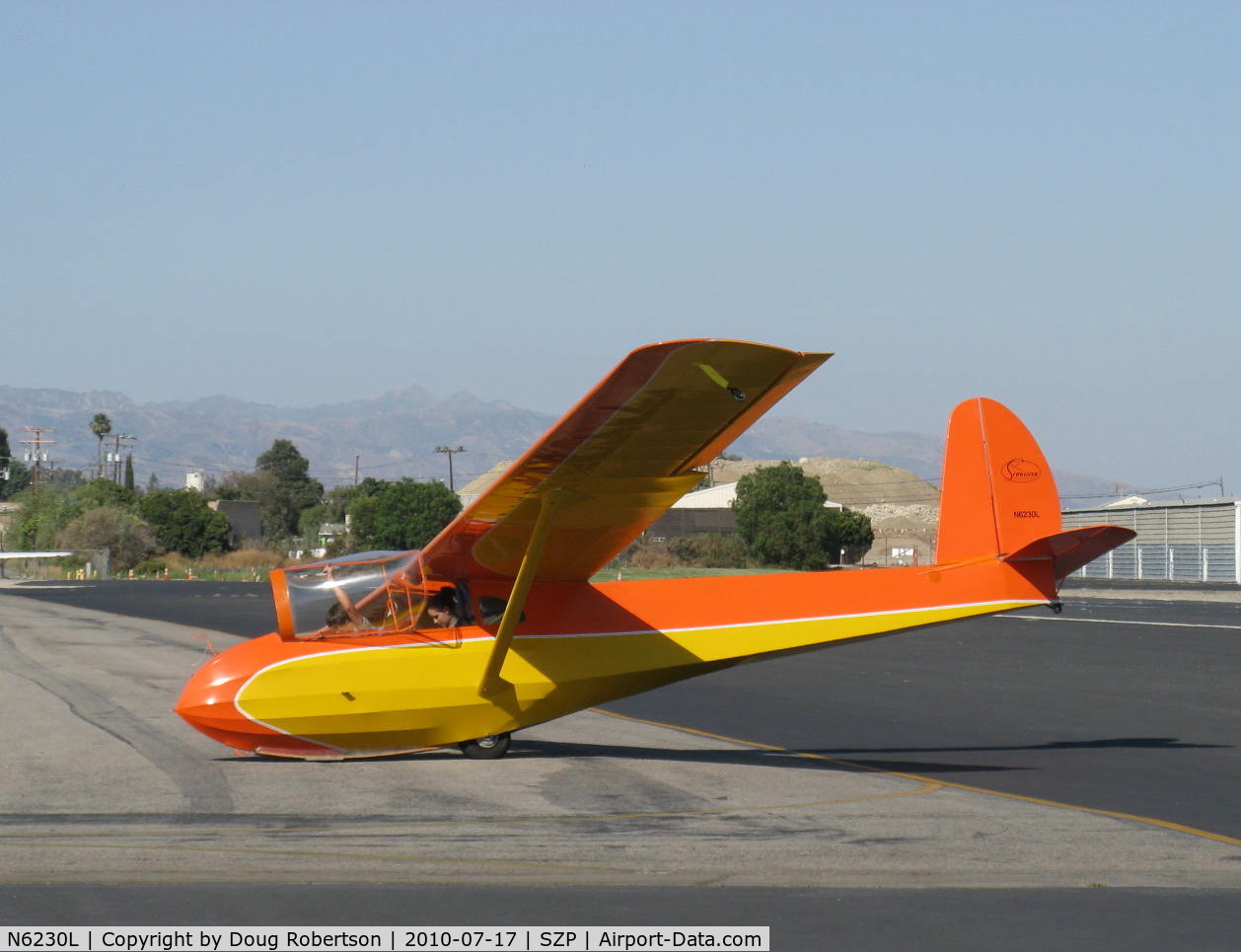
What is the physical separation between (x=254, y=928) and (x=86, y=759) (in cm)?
630

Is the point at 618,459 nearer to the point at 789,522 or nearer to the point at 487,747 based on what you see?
the point at 487,747

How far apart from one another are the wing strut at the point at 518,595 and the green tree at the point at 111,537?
3525 inches

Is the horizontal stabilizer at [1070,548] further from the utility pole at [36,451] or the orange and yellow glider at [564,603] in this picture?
the utility pole at [36,451]

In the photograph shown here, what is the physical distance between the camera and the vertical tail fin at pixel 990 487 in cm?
1278

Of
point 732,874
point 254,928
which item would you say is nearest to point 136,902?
point 254,928

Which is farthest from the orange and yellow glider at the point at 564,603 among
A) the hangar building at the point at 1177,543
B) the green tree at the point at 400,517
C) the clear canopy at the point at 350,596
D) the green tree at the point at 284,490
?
the green tree at the point at 284,490

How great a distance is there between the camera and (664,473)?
1013 cm

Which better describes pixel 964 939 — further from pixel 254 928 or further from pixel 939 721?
pixel 939 721

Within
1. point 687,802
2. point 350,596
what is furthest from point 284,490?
point 687,802

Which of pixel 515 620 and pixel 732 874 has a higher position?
pixel 515 620

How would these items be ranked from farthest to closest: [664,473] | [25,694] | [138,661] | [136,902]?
1. [138,661]
2. [25,694]
3. [664,473]
4. [136,902]

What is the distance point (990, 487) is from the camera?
12820mm

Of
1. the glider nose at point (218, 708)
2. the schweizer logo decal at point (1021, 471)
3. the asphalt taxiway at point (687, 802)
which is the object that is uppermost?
the schweizer logo decal at point (1021, 471)

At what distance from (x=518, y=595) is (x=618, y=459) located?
1.94 meters
